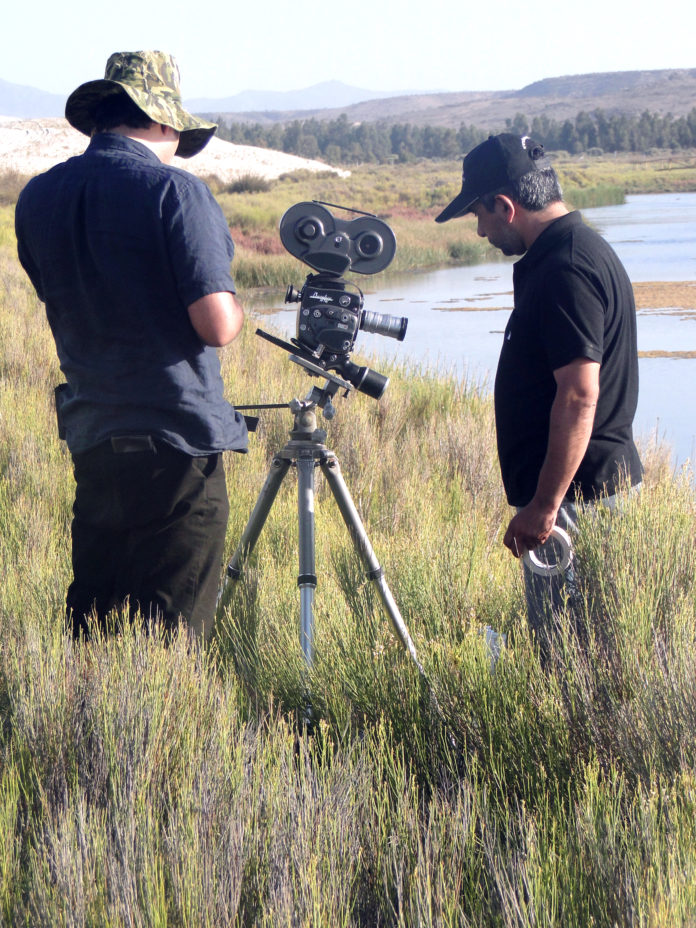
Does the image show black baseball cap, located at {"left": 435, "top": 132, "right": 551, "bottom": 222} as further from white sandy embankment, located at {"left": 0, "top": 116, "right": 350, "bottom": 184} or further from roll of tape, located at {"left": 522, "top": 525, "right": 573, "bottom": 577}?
white sandy embankment, located at {"left": 0, "top": 116, "right": 350, "bottom": 184}

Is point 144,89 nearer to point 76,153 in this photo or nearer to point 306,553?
point 306,553

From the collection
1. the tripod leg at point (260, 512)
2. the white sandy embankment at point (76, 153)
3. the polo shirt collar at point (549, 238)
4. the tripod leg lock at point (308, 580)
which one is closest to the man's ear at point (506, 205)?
Result: the polo shirt collar at point (549, 238)

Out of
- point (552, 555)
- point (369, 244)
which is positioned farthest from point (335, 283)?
point (552, 555)

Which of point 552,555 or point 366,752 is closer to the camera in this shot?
point 366,752

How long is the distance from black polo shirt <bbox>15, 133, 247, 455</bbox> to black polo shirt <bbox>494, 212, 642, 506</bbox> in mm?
782

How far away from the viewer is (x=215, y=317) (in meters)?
2.25

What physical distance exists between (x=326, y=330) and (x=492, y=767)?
3.61 ft

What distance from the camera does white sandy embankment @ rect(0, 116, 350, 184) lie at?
5638cm

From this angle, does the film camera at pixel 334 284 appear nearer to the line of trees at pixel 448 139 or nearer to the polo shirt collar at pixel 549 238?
the polo shirt collar at pixel 549 238

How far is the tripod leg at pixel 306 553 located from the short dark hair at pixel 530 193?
838mm

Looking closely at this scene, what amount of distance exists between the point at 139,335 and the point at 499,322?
11.5 m

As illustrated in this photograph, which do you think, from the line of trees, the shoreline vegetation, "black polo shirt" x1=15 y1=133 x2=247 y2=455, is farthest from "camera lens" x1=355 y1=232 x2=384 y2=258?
the line of trees

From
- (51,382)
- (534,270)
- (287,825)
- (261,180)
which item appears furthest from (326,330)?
(261,180)

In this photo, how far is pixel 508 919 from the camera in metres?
1.51
